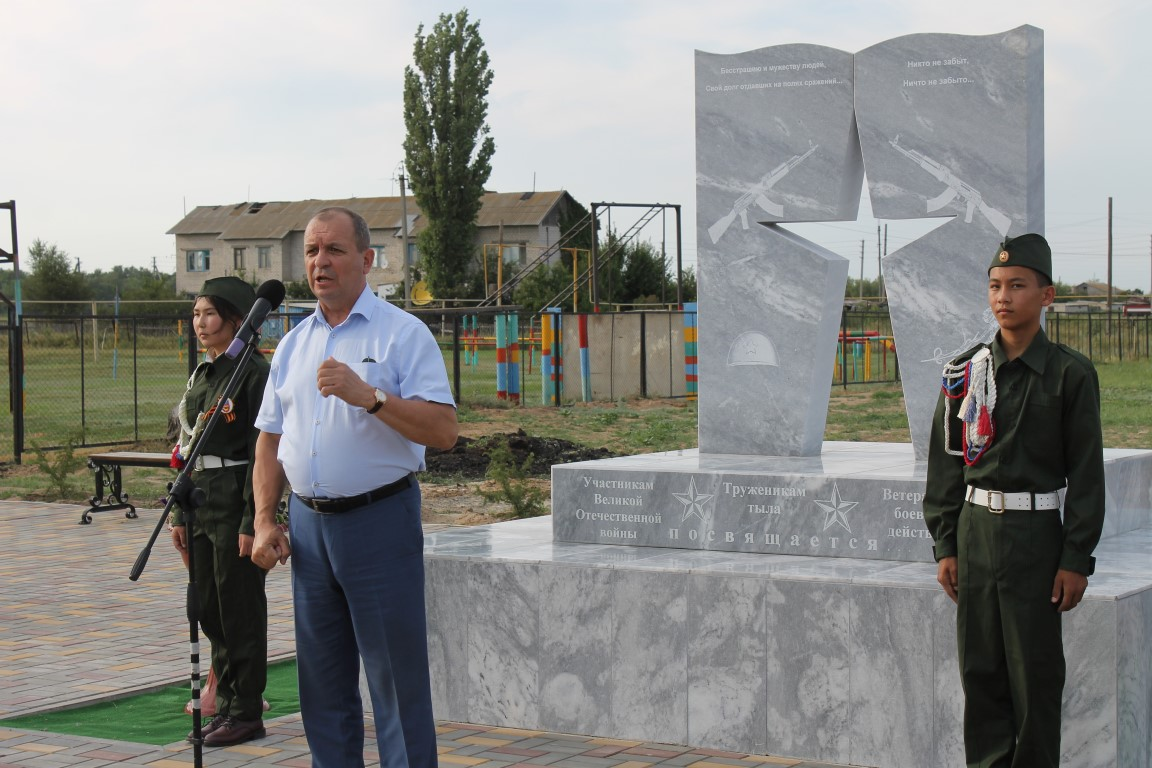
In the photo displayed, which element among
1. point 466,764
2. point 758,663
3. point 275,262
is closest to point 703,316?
point 758,663

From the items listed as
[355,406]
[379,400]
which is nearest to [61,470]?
[355,406]

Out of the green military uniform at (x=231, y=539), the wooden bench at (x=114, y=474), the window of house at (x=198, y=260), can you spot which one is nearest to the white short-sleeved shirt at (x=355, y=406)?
the green military uniform at (x=231, y=539)

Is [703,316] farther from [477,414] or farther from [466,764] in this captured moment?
[477,414]

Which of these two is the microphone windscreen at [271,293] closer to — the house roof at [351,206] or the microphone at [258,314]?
the microphone at [258,314]

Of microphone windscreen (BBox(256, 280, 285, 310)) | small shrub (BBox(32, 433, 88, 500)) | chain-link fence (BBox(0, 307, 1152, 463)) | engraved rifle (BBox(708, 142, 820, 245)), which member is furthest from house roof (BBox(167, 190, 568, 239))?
microphone windscreen (BBox(256, 280, 285, 310))

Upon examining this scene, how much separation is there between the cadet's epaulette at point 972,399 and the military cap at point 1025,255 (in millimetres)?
297

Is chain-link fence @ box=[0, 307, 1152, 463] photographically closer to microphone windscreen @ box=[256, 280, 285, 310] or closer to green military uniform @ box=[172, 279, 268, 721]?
green military uniform @ box=[172, 279, 268, 721]

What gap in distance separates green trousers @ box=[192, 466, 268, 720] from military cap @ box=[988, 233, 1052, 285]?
10.4ft

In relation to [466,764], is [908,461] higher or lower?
higher

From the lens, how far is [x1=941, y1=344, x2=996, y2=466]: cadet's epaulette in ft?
14.9

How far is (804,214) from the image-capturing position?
25.8 ft

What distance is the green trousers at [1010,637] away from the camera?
4441 millimetres

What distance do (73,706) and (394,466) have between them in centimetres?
311

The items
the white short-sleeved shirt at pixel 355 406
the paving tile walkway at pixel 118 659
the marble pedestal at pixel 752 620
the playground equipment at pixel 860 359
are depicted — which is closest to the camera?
the white short-sleeved shirt at pixel 355 406
